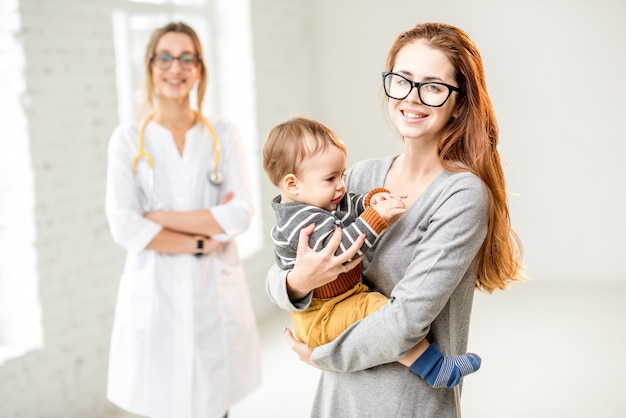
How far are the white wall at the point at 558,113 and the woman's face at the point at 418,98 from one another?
15.0ft

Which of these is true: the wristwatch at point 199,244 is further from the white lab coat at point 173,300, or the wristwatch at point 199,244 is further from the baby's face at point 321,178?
the baby's face at point 321,178

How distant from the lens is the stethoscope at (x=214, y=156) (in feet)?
9.37

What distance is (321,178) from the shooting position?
5.43 ft

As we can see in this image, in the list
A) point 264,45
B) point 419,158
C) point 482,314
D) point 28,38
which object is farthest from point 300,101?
point 419,158

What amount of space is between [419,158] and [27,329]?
239 cm

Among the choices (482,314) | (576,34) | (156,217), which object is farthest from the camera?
(576,34)

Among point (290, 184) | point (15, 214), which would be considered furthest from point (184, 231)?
point (290, 184)

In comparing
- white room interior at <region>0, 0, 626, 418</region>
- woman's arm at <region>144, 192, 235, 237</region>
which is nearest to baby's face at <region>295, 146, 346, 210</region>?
woman's arm at <region>144, 192, 235, 237</region>

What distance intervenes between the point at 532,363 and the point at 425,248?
318 centimetres

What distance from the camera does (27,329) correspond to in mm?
3354

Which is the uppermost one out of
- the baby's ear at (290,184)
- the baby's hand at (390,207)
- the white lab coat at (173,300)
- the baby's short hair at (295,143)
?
the baby's short hair at (295,143)

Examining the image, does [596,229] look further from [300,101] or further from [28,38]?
[28,38]

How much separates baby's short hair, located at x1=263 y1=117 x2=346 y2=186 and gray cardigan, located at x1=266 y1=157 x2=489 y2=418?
0.73 ft

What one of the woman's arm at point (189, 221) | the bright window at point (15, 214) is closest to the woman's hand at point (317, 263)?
the woman's arm at point (189, 221)
